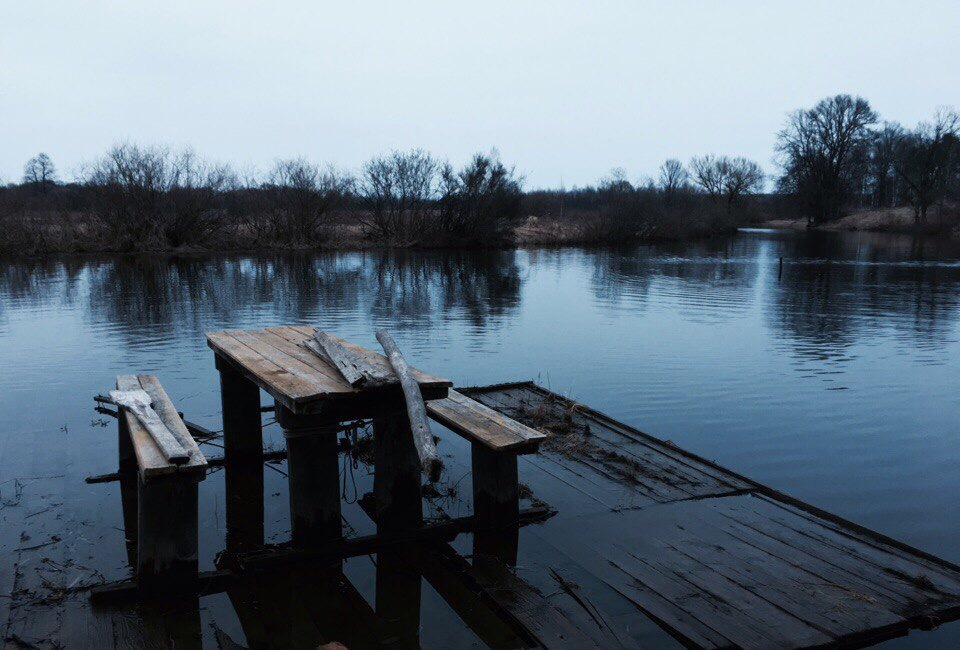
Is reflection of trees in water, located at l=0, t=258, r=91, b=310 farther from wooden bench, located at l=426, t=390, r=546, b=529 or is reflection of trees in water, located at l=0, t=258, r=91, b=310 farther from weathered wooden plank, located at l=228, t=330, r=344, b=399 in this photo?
wooden bench, located at l=426, t=390, r=546, b=529

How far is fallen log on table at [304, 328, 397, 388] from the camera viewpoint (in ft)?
14.1

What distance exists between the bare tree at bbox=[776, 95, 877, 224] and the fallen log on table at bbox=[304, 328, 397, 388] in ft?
228

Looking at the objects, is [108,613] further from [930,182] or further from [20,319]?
[930,182]

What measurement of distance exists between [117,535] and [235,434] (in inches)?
62.7

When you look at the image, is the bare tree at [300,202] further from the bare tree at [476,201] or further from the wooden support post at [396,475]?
the wooden support post at [396,475]

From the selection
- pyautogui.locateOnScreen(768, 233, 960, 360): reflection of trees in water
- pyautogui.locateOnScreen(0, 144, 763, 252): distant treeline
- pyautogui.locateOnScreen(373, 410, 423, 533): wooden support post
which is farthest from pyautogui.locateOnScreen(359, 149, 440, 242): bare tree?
pyautogui.locateOnScreen(373, 410, 423, 533): wooden support post

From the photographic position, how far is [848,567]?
4.49 meters

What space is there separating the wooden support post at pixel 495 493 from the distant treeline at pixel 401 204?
122 feet

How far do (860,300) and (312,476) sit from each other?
19.7 meters

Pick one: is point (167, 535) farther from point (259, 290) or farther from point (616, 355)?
point (259, 290)

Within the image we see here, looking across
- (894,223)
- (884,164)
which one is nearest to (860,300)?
(894,223)

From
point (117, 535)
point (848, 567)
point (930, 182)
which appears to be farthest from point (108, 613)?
point (930, 182)

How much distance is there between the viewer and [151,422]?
4.70 metres

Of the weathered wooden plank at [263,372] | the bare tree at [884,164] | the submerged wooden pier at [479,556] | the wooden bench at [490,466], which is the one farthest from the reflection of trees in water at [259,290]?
the bare tree at [884,164]
